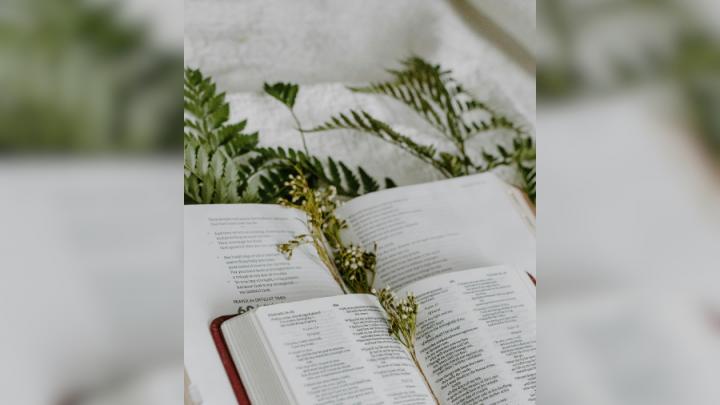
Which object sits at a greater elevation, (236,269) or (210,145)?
(210,145)

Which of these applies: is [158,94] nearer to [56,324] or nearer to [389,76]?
[56,324]

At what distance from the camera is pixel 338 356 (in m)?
0.68

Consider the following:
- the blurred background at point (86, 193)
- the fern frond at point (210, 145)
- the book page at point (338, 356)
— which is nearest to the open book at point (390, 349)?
the book page at point (338, 356)

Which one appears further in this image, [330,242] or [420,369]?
[330,242]

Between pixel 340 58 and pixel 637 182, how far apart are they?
1177 millimetres

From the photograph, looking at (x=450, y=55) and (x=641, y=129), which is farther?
(x=450, y=55)

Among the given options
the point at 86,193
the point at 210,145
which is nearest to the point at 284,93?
the point at 210,145

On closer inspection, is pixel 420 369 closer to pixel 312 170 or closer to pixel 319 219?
pixel 319 219

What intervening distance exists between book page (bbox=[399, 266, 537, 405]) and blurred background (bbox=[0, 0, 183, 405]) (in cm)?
61

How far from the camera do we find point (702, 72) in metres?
0.11

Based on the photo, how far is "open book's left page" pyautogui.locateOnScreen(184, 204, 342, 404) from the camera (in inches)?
28.0

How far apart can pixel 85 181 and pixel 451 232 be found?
780 mm

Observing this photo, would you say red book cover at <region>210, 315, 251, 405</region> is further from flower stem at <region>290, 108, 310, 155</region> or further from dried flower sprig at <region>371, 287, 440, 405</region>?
flower stem at <region>290, 108, 310, 155</region>

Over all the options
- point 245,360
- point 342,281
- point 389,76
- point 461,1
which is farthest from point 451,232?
point 461,1
